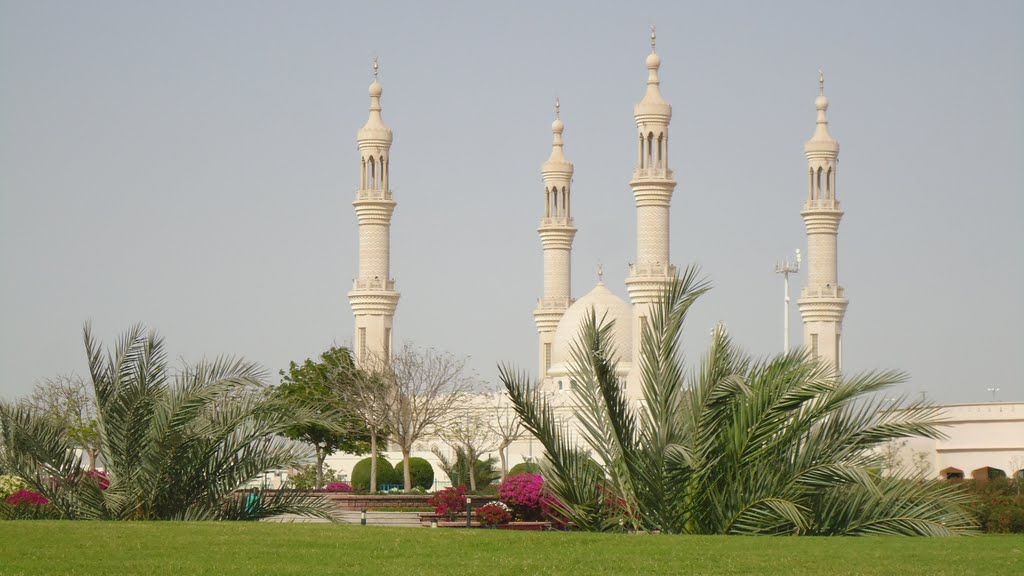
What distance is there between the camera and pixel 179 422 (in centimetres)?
1623

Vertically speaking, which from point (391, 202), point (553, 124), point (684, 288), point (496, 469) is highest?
point (553, 124)

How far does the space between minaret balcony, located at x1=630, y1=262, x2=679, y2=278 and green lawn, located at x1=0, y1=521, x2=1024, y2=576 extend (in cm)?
3504

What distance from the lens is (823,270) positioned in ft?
186

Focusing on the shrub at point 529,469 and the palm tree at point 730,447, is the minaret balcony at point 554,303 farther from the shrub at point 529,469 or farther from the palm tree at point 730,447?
the palm tree at point 730,447

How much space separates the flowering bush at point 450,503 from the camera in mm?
25328

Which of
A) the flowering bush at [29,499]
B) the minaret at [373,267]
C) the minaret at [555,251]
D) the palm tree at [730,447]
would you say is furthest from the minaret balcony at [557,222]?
the palm tree at [730,447]

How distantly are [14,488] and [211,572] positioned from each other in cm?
1023

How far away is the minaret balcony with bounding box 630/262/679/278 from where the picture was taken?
49.2m

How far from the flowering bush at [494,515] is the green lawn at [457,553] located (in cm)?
839

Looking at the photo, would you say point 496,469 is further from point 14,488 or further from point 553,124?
point 14,488

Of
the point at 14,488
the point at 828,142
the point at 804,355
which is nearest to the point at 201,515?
the point at 14,488

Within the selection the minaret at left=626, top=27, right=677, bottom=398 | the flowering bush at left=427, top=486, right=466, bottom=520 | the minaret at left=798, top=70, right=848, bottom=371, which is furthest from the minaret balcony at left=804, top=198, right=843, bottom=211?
the flowering bush at left=427, top=486, right=466, bottom=520

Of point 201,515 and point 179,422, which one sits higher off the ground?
point 179,422

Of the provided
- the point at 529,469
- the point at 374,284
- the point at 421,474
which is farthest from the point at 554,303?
the point at 529,469
